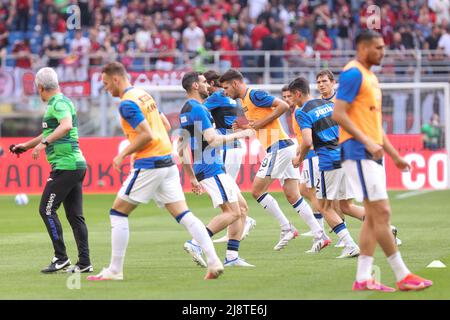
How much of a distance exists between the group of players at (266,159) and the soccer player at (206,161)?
12mm

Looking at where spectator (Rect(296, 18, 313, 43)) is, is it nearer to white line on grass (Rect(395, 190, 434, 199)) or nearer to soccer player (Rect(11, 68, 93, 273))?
white line on grass (Rect(395, 190, 434, 199))

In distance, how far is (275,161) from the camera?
15.9 m

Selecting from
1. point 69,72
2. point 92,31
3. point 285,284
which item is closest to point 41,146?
point 285,284

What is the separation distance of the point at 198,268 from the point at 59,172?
194 centimetres

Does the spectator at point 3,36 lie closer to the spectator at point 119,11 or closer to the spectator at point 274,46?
the spectator at point 119,11

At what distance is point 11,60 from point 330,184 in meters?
21.3

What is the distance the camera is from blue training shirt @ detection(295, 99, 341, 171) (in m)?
14.5

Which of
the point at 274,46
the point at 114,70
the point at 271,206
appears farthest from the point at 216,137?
the point at 274,46

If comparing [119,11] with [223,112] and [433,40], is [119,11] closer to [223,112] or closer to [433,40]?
[433,40]

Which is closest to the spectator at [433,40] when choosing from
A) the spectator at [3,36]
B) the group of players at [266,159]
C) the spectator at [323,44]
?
the spectator at [323,44]

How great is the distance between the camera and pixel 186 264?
44.0ft

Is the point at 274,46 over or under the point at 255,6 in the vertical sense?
under

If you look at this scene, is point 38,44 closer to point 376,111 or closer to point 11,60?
point 11,60
